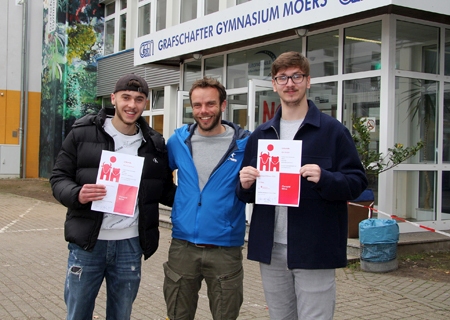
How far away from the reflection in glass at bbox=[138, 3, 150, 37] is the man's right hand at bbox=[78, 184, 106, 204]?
51.3 ft

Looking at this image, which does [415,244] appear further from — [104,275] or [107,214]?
[107,214]

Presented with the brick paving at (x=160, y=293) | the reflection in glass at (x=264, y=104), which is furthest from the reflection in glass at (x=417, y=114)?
the brick paving at (x=160, y=293)

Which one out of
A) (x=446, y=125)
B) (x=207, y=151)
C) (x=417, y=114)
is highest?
(x=417, y=114)

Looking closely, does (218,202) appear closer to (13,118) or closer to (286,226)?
(286,226)

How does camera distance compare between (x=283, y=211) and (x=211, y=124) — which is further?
(x=211, y=124)

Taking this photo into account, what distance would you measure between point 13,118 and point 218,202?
22354mm

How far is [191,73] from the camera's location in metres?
11.6

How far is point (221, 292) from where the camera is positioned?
3.35 metres

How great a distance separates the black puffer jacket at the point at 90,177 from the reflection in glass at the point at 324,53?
19.2 ft

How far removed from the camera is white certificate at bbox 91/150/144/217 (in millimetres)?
3197

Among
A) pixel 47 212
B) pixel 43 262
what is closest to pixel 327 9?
A: pixel 43 262

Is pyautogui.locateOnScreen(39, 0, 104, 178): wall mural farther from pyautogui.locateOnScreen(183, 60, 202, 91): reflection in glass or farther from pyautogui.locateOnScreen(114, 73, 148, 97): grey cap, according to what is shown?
pyautogui.locateOnScreen(114, 73, 148, 97): grey cap

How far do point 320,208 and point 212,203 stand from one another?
2.39 feet

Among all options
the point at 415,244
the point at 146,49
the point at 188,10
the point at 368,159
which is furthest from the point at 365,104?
the point at 188,10
